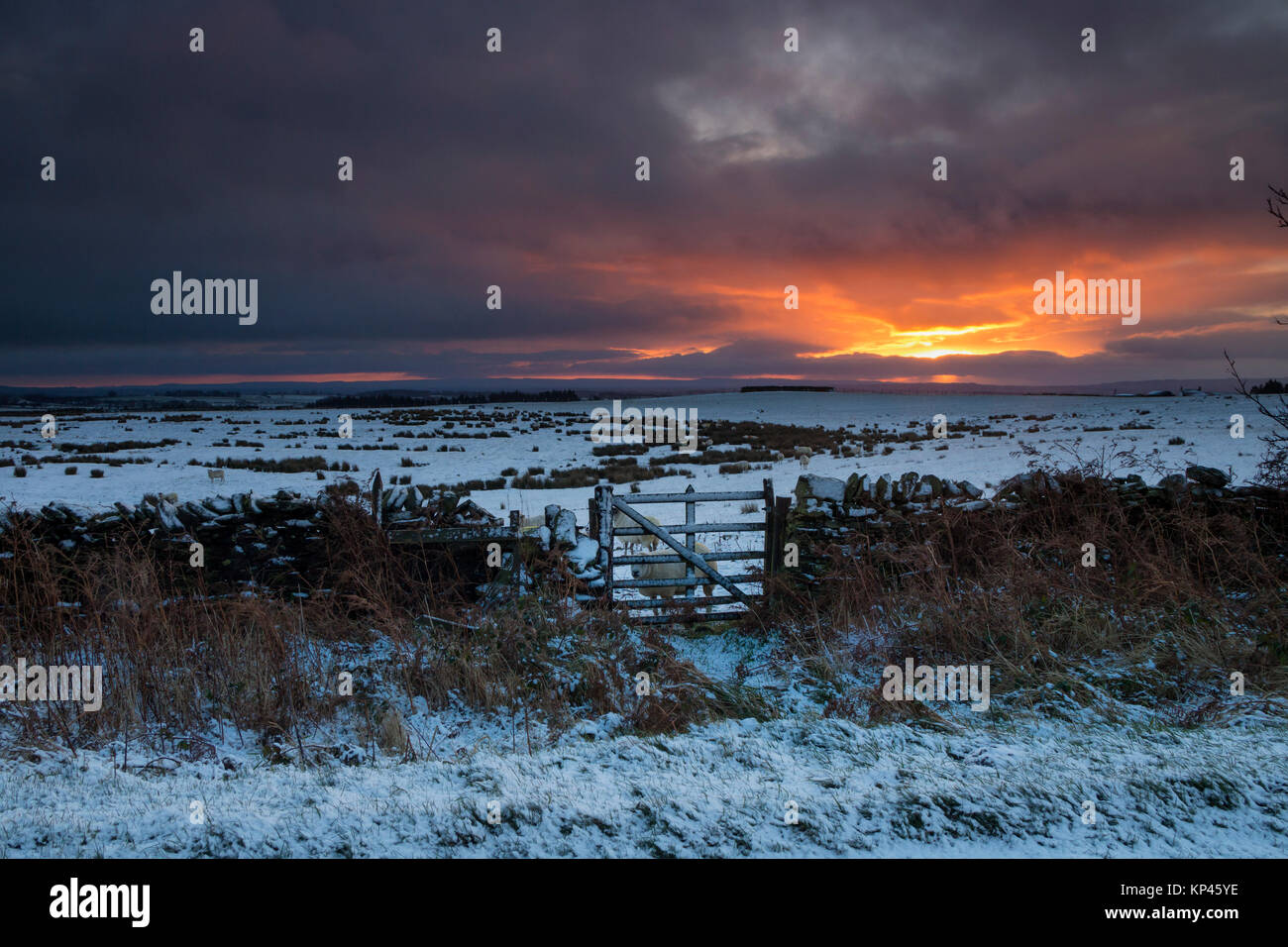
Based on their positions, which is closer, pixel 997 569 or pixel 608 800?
pixel 608 800

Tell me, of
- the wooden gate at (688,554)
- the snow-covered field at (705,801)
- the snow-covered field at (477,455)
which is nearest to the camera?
the snow-covered field at (705,801)

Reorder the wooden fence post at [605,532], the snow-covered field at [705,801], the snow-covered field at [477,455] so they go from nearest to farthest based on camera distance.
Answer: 1. the snow-covered field at [705,801]
2. the wooden fence post at [605,532]
3. the snow-covered field at [477,455]

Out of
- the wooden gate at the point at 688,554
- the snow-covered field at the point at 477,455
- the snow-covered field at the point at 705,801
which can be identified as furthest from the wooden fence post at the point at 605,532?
the snow-covered field at the point at 477,455

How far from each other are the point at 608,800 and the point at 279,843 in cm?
142

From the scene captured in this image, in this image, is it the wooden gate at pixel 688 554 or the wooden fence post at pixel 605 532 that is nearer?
the wooden gate at pixel 688 554

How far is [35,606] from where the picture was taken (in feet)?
18.2

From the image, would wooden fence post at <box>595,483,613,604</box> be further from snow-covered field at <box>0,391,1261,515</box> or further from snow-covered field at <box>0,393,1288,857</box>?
snow-covered field at <box>0,391,1261,515</box>

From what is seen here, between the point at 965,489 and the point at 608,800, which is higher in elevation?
the point at 965,489

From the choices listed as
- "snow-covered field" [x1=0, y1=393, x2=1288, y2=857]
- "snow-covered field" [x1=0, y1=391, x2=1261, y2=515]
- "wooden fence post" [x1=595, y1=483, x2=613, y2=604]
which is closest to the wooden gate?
"wooden fence post" [x1=595, y1=483, x2=613, y2=604]

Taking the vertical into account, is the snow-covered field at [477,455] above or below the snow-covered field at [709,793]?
above

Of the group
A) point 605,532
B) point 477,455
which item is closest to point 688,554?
point 605,532

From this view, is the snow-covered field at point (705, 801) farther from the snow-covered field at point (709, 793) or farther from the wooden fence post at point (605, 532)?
the wooden fence post at point (605, 532)
